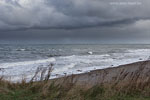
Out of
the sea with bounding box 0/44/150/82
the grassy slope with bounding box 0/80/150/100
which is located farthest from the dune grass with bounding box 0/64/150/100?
the sea with bounding box 0/44/150/82

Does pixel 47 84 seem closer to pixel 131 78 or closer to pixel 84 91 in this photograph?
pixel 84 91

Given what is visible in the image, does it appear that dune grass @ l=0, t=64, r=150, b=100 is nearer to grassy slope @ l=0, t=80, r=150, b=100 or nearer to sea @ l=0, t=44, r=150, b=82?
grassy slope @ l=0, t=80, r=150, b=100

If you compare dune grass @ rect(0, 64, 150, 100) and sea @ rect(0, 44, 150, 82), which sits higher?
dune grass @ rect(0, 64, 150, 100)

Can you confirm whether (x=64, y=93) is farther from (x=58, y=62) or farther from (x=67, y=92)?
(x=58, y=62)

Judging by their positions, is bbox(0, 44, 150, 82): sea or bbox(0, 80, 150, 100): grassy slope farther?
bbox(0, 44, 150, 82): sea

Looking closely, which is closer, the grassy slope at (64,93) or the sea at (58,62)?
the grassy slope at (64,93)

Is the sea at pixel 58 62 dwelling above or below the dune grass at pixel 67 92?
below

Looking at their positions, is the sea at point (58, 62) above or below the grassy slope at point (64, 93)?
below

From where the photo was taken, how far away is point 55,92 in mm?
4348

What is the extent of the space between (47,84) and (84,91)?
1.14 meters

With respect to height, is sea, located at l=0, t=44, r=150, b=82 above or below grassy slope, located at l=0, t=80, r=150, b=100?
below

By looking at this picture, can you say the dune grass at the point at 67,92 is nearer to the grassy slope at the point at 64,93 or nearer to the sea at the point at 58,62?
the grassy slope at the point at 64,93

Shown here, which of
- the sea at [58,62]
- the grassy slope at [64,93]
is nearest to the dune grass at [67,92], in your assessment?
the grassy slope at [64,93]

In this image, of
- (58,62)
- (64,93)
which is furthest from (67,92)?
(58,62)
